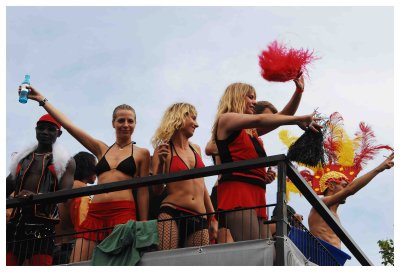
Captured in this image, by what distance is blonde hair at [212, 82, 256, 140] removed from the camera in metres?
6.70

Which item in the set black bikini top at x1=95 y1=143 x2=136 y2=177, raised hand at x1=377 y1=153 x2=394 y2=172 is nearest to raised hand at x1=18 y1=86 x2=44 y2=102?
black bikini top at x1=95 y1=143 x2=136 y2=177

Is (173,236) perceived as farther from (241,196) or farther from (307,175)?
(307,175)

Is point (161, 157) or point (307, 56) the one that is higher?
point (307, 56)

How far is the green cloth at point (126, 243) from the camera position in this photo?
19.8 feet

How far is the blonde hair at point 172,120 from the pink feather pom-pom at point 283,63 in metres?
0.90

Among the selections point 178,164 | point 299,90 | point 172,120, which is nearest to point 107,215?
point 178,164

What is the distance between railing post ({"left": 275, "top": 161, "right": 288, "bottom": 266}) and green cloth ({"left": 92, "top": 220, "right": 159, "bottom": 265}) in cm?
95

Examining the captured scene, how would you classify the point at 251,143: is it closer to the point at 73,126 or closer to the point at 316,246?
the point at 316,246

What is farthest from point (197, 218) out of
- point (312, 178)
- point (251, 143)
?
point (312, 178)

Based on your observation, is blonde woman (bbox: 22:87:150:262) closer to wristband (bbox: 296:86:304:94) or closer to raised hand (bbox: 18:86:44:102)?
raised hand (bbox: 18:86:44:102)

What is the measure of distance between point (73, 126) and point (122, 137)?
0.52m

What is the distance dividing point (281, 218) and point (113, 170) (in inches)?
69.0

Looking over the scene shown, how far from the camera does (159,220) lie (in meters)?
6.18

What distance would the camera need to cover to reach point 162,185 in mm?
6969
